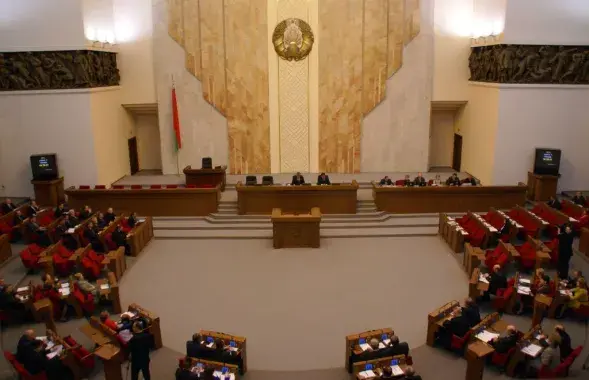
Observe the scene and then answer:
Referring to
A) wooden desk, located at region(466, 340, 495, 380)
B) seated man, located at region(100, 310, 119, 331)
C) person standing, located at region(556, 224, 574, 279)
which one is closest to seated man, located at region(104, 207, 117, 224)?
seated man, located at region(100, 310, 119, 331)

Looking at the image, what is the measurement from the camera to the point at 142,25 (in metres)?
17.5

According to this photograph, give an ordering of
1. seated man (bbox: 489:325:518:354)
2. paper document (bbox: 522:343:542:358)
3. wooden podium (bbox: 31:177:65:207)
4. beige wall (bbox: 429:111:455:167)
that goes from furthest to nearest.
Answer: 1. beige wall (bbox: 429:111:455:167)
2. wooden podium (bbox: 31:177:65:207)
3. seated man (bbox: 489:325:518:354)
4. paper document (bbox: 522:343:542:358)

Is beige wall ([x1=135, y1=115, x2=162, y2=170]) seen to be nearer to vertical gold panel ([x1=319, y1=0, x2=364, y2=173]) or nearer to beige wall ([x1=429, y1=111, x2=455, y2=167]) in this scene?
vertical gold panel ([x1=319, y1=0, x2=364, y2=173])

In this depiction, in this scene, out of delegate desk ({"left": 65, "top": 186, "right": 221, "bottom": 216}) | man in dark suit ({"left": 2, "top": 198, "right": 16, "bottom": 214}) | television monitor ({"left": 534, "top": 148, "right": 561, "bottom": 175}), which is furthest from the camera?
television monitor ({"left": 534, "top": 148, "right": 561, "bottom": 175})

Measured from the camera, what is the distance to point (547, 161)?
1500 centimetres

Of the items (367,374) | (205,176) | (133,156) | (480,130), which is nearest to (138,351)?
(367,374)

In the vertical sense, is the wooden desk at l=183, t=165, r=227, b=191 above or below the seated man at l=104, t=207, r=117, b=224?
above

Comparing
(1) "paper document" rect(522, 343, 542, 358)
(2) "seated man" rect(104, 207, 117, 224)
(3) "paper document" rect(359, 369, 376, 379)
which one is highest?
(2) "seated man" rect(104, 207, 117, 224)

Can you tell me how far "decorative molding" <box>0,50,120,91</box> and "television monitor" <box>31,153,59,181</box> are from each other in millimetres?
2033

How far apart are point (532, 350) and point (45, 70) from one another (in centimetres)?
1439

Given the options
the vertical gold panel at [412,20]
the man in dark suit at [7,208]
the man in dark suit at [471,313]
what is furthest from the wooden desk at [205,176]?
the man in dark suit at [471,313]

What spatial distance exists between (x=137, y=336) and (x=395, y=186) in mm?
9010

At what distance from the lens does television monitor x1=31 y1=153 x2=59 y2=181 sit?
49.3 feet

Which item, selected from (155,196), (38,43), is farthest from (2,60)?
(155,196)
